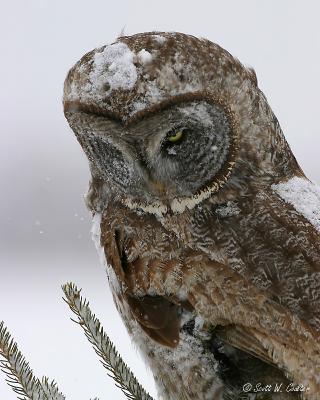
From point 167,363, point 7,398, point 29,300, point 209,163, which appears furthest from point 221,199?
point 29,300

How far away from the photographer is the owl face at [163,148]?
3605 millimetres

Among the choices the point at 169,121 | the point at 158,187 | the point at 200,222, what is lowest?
the point at 200,222

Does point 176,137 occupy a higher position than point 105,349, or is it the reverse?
point 176,137

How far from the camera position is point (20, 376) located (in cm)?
309

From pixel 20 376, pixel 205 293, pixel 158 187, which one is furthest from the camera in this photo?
pixel 158 187

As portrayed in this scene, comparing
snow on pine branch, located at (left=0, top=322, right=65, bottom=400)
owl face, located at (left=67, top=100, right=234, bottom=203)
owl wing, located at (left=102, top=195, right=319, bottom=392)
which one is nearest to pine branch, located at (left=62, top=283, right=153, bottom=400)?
snow on pine branch, located at (left=0, top=322, right=65, bottom=400)

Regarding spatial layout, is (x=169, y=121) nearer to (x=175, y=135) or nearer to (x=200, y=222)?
(x=175, y=135)

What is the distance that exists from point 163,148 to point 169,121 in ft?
0.49

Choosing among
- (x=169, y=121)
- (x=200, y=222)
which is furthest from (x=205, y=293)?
(x=169, y=121)

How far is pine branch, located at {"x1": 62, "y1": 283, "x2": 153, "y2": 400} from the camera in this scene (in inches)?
124

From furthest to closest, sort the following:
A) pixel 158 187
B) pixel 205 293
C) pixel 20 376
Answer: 1. pixel 158 187
2. pixel 205 293
3. pixel 20 376

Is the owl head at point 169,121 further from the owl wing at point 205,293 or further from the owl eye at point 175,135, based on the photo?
the owl wing at point 205,293

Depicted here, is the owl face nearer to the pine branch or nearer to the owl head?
the owl head

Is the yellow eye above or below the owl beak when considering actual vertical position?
above
